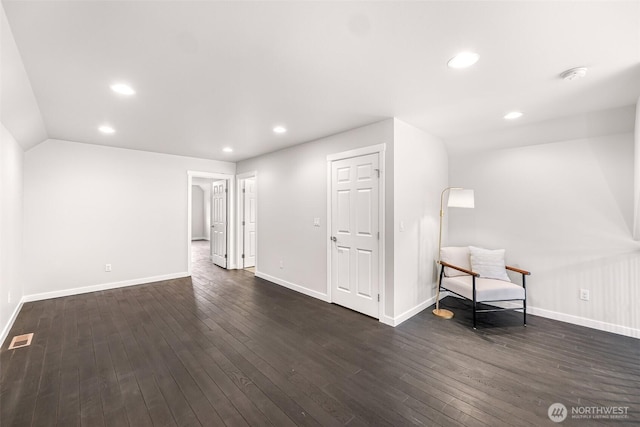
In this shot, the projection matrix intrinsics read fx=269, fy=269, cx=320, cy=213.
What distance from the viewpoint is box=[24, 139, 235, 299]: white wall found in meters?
4.03

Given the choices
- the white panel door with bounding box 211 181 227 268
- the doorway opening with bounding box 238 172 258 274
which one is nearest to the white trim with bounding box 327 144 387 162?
the doorway opening with bounding box 238 172 258 274

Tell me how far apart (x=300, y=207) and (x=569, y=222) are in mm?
3529

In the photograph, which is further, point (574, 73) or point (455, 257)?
point (455, 257)

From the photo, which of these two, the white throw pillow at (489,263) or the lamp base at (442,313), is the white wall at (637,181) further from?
the lamp base at (442,313)

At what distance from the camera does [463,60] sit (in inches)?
76.4

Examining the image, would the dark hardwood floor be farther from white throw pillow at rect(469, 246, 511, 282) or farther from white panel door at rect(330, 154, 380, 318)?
white throw pillow at rect(469, 246, 511, 282)

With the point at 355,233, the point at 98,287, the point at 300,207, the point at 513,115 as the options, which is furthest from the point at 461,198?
the point at 98,287

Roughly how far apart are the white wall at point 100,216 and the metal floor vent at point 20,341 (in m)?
1.53

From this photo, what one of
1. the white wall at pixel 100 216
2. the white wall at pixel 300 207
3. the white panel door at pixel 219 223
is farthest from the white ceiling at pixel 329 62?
the white panel door at pixel 219 223

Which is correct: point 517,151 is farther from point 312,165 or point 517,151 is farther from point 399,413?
point 399,413

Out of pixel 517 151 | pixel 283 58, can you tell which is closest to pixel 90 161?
pixel 283 58

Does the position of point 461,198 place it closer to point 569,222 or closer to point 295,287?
point 569,222

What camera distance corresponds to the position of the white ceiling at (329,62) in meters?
1.48

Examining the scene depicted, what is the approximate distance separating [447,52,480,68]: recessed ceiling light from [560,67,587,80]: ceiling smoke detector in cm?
80
